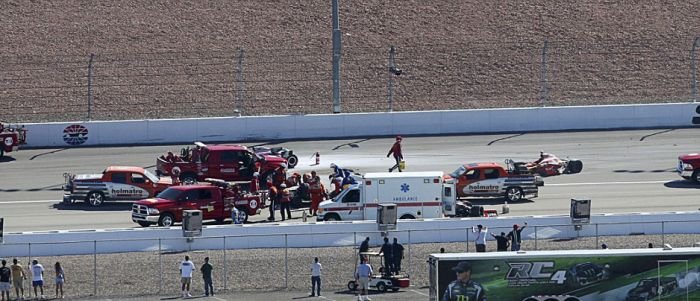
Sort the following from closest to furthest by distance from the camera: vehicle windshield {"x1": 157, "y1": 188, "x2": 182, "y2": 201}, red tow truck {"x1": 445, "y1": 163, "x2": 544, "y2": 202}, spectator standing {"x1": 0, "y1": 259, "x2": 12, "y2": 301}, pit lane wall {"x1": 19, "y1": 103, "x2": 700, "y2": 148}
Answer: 1. spectator standing {"x1": 0, "y1": 259, "x2": 12, "y2": 301}
2. vehicle windshield {"x1": 157, "y1": 188, "x2": 182, "y2": 201}
3. red tow truck {"x1": 445, "y1": 163, "x2": 544, "y2": 202}
4. pit lane wall {"x1": 19, "y1": 103, "x2": 700, "y2": 148}

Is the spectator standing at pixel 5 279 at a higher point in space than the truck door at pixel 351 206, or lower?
lower

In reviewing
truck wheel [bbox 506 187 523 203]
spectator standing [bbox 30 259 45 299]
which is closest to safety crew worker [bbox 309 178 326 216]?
truck wheel [bbox 506 187 523 203]

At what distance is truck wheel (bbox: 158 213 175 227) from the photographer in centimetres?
3978

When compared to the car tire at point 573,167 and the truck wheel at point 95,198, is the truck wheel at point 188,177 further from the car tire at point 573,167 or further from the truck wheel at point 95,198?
the car tire at point 573,167

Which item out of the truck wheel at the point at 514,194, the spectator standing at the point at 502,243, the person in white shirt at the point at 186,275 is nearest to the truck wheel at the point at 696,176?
the truck wheel at the point at 514,194

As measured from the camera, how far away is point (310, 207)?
41.9 meters

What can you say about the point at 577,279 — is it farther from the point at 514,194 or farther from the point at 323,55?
the point at 323,55

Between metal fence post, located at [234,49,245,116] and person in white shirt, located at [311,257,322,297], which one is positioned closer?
person in white shirt, located at [311,257,322,297]

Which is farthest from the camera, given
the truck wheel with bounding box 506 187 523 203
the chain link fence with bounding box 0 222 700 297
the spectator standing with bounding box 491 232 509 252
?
the truck wheel with bounding box 506 187 523 203

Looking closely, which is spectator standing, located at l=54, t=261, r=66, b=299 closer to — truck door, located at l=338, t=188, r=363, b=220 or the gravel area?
the gravel area

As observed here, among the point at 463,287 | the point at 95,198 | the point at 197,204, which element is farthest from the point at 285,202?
the point at 463,287

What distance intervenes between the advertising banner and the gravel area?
4.91 metres

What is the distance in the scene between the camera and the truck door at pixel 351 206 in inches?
1581

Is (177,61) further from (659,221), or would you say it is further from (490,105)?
(659,221)
